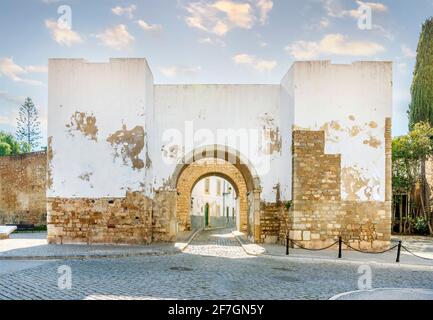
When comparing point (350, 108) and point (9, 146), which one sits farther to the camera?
point (9, 146)

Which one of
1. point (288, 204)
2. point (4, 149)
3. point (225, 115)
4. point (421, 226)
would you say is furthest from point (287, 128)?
point (4, 149)

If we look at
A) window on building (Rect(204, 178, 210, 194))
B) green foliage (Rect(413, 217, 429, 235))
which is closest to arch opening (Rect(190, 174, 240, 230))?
window on building (Rect(204, 178, 210, 194))

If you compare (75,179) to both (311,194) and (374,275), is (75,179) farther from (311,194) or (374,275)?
(374,275)

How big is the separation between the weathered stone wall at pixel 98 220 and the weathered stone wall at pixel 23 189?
12.7 m

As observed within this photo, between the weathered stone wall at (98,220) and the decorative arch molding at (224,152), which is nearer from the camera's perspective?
the weathered stone wall at (98,220)

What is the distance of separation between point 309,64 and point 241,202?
12089 mm

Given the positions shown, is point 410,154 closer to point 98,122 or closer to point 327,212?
point 327,212

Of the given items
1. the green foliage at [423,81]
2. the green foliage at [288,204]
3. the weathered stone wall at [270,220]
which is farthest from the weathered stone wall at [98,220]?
the green foliage at [423,81]

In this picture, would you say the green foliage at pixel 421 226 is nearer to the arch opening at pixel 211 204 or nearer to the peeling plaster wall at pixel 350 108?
the peeling plaster wall at pixel 350 108

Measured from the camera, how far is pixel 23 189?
27281 mm

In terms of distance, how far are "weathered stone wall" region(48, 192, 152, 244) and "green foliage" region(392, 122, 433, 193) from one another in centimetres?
1497

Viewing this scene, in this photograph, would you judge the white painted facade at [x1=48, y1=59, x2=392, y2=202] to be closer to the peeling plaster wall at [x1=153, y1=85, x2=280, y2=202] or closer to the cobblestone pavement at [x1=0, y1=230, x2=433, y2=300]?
the peeling plaster wall at [x1=153, y1=85, x2=280, y2=202]

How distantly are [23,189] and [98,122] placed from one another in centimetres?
1440

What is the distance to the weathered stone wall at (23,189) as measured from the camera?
26.9 m
